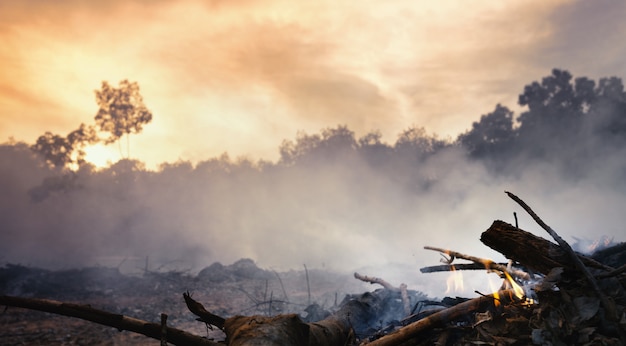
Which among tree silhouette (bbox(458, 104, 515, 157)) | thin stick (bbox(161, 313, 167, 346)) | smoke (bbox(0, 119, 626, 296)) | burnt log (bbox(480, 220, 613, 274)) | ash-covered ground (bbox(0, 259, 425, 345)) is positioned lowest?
ash-covered ground (bbox(0, 259, 425, 345))

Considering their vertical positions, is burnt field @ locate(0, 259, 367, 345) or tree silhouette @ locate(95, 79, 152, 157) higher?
tree silhouette @ locate(95, 79, 152, 157)

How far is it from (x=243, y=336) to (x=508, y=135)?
3620 centimetres

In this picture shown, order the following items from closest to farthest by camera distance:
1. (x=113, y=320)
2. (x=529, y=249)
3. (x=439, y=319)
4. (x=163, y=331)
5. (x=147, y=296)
Result: (x=163, y=331) < (x=113, y=320) < (x=439, y=319) < (x=529, y=249) < (x=147, y=296)

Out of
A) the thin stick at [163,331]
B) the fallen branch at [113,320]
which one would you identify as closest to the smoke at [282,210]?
the fallen branch at [113,320]

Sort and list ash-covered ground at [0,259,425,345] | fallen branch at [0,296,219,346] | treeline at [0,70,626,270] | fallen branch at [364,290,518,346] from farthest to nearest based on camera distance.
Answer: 1. treeline at [0,70,626,270]
2. ash-covered ground at [0,259,425,345]
3. fallen branch at [364,290,518,346]
4. fallen branch at [0,296,219,346]

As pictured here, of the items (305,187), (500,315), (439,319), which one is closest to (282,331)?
(439,319)

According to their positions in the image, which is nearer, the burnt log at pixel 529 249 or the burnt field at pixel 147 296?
the burnt log at pixel 529 249

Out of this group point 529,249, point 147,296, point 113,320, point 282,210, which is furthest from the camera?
point 282,210

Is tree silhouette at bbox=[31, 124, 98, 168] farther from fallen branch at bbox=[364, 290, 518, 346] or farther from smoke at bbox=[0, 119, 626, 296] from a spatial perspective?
fallen branch at bbox=[364, 290, 518, 346]

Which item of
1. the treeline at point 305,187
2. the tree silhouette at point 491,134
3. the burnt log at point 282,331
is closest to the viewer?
the burnt log at point 282,331

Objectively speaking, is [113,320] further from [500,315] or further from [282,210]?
[282,210]

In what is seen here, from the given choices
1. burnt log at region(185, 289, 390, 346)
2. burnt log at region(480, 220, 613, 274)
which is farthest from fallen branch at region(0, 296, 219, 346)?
burnt log at region(480, 220, 613, 274)

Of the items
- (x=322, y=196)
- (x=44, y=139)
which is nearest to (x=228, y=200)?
(x=322, y=196)

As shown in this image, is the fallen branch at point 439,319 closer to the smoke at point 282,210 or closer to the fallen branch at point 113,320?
the fallen branch at point 113,320
